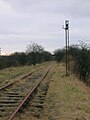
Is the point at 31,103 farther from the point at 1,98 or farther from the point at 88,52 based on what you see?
the point at 88,52

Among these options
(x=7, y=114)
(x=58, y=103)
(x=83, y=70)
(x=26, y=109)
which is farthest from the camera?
(x=83, y=70)

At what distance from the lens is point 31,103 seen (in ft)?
48.6

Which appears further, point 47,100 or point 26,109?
point 47,100

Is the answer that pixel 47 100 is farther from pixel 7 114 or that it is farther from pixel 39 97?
pixel 7 114

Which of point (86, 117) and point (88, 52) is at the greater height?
point (88, 52)

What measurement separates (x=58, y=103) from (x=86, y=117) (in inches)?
117

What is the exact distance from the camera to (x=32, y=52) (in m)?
85.8

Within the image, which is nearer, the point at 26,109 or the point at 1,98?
the point at 26,109

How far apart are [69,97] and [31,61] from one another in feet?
236

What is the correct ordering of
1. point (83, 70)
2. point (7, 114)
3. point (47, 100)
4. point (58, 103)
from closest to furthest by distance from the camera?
point (7, 114) → point (58, 103) → point (47, 100) → point (83, 70)

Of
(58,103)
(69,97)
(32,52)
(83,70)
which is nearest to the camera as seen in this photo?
(58,103)

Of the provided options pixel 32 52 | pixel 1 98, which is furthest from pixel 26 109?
pixel 32 52

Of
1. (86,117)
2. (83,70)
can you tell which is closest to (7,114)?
(86,117)

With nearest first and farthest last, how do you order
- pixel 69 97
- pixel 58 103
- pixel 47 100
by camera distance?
pixel 58 103 → pixel 47 100 → pixel 69 97
